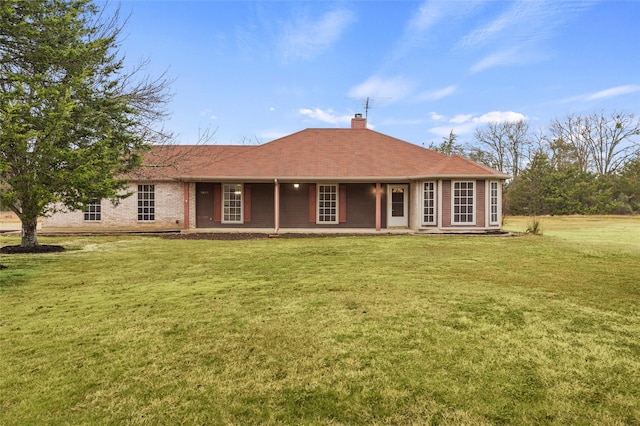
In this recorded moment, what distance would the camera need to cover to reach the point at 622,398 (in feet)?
7.88

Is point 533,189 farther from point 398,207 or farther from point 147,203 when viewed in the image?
point 147,203

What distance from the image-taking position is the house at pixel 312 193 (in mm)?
14281

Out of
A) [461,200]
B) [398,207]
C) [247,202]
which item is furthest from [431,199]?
[247,202]

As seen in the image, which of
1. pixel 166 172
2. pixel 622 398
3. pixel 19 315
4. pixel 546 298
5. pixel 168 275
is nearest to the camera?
pixel 622 398

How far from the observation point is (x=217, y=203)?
15.7 meters

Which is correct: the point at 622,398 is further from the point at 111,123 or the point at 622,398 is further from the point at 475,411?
the point at 111,123

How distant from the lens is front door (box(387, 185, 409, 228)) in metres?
15.7

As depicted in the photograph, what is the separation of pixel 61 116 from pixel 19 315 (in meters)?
4.64

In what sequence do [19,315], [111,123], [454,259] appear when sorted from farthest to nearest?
[111,123] → [454,259] → [19,315]

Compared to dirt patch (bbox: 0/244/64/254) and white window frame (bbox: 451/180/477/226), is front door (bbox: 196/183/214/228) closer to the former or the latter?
dirt patch (bbox: 0/244/64/254)

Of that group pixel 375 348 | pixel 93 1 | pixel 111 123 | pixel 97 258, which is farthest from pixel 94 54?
pixel 375 348

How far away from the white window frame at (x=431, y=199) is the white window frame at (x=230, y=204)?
26.7 feet

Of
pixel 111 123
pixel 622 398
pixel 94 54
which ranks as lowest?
pixel 622 398

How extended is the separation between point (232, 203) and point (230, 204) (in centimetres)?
10
